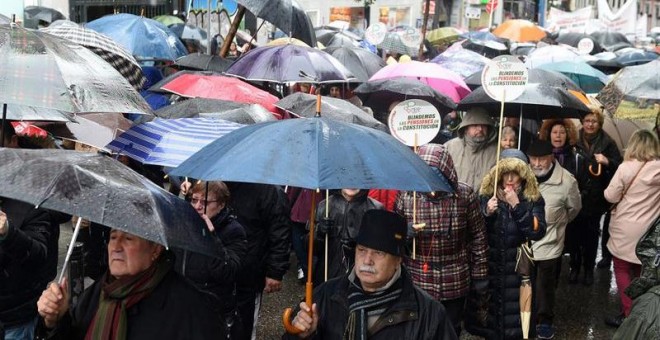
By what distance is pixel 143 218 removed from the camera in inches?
126

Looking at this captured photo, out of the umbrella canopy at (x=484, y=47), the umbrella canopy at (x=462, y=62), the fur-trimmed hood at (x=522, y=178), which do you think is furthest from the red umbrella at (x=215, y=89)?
the umbrella canopy at (x=484, y=47)

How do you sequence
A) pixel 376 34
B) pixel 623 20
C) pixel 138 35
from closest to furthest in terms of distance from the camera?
pixel 138 35 < pixel 376 34 < pixel 623 20

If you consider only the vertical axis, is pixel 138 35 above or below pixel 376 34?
above

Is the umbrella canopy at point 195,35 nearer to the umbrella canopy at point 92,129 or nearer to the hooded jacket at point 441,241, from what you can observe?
the umbrella canopy at point 92,129

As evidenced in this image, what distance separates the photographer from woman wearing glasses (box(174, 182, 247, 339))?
464 cm

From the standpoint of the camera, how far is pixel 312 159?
11.8 feet

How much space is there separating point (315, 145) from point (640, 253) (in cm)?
221

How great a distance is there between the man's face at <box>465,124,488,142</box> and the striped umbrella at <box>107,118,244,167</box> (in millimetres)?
3127

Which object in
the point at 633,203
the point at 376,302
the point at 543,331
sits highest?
the point at 376,302

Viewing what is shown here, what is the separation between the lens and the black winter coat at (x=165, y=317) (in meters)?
3.45

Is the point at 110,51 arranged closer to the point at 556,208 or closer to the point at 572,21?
the point at 556,208

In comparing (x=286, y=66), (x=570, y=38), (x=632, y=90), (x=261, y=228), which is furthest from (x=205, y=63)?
(x=570, y=38)

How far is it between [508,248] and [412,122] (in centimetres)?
111

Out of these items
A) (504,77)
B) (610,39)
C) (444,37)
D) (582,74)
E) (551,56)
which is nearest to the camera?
(504,77)
